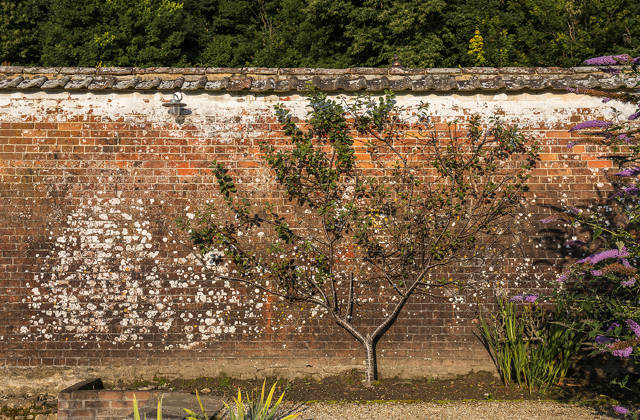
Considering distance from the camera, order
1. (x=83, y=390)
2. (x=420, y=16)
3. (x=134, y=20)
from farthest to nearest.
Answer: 1. (x=134, y=20)
2. (x=420, y=16)
3. (x=83, y=390)

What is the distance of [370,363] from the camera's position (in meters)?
5.76

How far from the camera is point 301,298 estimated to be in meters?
5.94

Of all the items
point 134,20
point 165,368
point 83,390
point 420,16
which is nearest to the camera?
point 83,390

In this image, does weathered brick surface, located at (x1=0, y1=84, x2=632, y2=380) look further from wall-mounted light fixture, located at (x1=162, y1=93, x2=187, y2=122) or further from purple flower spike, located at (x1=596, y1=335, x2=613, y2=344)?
purple flower spike, located at (x1=596, y1=335, x2=613, y2=344)

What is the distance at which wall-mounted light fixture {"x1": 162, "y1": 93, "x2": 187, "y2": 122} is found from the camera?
5891mm

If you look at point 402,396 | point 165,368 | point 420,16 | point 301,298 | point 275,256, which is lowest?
point 402,396

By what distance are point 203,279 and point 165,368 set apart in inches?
39.4

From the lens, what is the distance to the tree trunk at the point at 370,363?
575cm

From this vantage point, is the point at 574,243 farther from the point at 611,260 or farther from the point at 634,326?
the point at 634,326

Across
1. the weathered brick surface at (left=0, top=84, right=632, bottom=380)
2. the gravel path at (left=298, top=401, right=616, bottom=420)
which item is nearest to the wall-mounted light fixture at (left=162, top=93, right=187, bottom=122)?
the weathered brick surface at (left=0, top=84, right=632, bottom=380)

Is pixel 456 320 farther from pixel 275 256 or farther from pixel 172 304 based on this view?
pixel 172 304

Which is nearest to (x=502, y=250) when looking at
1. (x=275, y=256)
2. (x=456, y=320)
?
(x=456, y=320)

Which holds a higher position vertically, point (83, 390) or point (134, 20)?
point (134, 20)

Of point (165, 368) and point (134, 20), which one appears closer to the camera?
point (165, 368)
